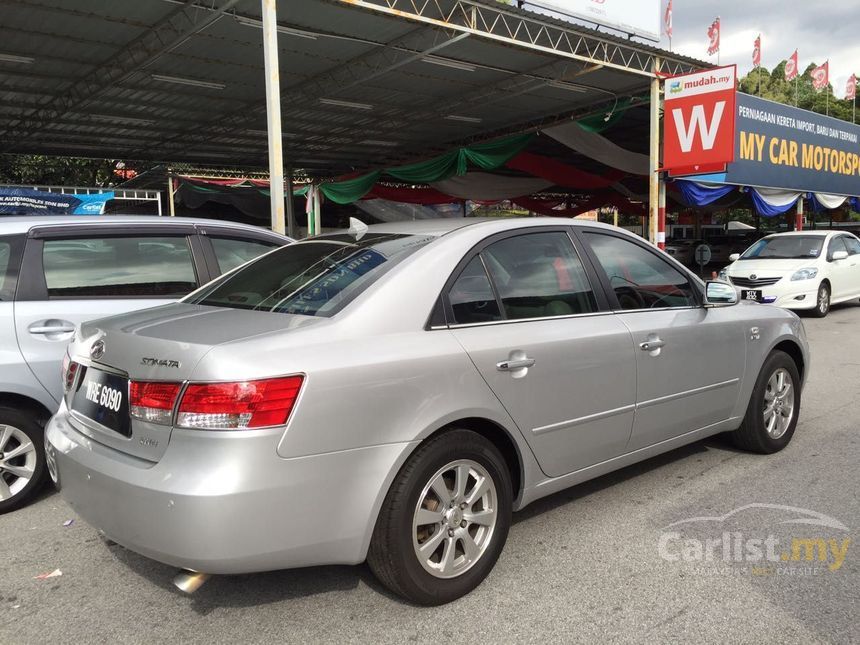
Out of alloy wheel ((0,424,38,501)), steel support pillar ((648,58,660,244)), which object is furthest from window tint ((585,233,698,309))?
steel support pillar ((648,58,660,244))

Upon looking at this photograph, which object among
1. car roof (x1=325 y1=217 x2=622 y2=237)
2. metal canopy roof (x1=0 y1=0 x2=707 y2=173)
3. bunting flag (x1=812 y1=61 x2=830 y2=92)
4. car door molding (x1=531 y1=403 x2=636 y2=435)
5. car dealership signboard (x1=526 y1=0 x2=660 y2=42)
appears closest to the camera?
car door molding (x1=531 y1=403 x2=636 y2=435)

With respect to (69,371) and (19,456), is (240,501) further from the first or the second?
(19,456)

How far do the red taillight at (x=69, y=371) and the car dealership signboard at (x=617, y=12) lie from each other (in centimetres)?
1030

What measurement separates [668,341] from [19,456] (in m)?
3.77

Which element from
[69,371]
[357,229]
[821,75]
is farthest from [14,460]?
[821,75]

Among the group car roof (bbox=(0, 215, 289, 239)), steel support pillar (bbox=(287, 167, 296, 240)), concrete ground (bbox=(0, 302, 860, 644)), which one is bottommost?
concrete ground (bbox=(0, 302, 860, 644))

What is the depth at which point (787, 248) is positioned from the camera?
13211 mm

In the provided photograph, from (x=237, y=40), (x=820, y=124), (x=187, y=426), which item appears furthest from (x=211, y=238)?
(x=820, y=124)

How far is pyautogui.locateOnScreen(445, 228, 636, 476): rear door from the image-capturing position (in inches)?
117

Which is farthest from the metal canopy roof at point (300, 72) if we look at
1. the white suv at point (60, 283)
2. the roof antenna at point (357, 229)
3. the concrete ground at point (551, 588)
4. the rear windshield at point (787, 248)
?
the concrete ground at point (551, 588)

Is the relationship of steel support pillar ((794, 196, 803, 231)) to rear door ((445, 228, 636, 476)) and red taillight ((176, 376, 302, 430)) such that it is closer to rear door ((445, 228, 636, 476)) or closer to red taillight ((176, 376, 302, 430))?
rear door ((445, 228, 636, 476))

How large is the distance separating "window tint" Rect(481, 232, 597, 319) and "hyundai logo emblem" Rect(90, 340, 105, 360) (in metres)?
1.70

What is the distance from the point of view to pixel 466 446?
110 inches

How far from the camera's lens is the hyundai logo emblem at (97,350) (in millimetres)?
2781
